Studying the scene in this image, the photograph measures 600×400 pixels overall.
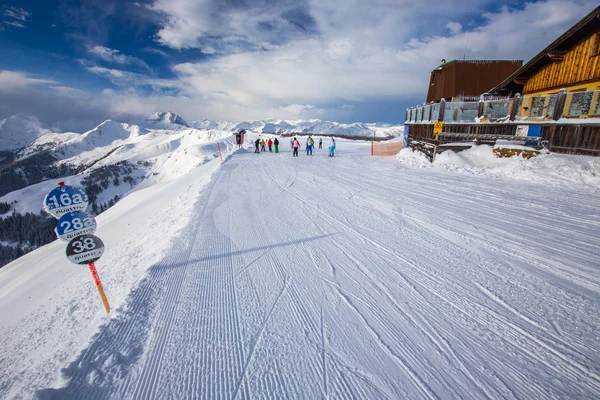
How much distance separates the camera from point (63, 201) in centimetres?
340

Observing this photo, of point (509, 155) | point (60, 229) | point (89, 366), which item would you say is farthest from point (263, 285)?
point (509, 155)

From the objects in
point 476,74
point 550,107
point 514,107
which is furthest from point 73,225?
point 476,74

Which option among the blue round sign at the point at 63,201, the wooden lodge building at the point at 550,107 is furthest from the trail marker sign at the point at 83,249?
the wooden lodge building at the point at 550,107

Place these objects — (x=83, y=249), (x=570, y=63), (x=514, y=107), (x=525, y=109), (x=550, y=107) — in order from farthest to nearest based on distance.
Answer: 1. (x=570, y=63)
2. (x=514, y=107)
3. (x=525, y=109)
4. (x=550, y=107)
5. (x=83, y=249)

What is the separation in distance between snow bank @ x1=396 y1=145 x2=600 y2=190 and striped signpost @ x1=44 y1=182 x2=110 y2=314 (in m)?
12.6

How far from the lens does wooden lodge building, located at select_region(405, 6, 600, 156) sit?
10031 mm

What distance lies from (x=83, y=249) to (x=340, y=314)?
11.8 feet

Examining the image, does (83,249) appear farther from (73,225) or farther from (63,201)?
(63,201)

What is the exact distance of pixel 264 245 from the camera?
5.42 meters

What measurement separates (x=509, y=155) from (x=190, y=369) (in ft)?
46.0

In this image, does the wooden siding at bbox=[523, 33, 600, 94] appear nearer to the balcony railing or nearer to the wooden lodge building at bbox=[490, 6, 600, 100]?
the wooden lodge building at bbox=[490, 6, 600, 100]

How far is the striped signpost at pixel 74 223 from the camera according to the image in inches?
131

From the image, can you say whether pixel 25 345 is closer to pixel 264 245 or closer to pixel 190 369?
pixel 190 369

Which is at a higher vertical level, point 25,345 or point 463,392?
point 463,392
